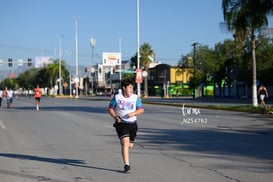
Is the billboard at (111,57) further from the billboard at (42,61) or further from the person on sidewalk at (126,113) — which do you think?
the person on sidewalk at (126,113)

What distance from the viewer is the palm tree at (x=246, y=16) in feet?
90.9

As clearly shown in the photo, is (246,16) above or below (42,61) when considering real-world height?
below

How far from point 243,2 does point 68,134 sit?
16.4 m

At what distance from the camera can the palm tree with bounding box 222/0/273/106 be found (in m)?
27.7

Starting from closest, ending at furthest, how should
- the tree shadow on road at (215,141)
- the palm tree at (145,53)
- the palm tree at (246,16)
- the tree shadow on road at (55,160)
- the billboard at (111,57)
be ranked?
the tree shadow on road at (55,160) → the tree shadow on road at (215,141) → the palm tree at (246,16) → the palm tree at (145,53) → the billboard at (111,57)

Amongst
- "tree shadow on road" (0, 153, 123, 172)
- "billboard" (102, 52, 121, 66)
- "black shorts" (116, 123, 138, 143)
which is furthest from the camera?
"billboard" (102, 52, 121, 66)

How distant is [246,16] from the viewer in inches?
1148

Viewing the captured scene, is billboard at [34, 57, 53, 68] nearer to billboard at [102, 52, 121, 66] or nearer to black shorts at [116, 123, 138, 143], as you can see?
billboard at [102, 52, 121, 66]

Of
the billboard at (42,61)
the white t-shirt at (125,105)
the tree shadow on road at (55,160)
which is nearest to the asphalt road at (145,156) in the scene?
the tree shadow on road at (55,160)

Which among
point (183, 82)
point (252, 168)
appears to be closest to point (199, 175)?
point (252, 168)

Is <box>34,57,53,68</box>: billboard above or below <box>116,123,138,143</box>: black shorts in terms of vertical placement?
above

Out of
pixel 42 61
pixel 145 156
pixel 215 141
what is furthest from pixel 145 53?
pixel 145 156

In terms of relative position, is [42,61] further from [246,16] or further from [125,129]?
[125,129]

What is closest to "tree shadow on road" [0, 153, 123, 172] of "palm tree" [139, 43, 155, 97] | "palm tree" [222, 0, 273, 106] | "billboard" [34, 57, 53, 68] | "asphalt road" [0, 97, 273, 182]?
"asphalt road" [0, 97, 273, 182]
